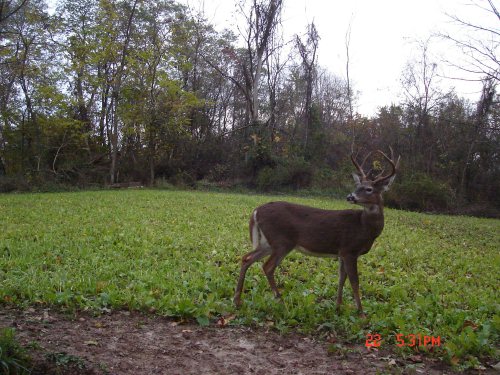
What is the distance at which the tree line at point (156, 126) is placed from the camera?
74.7 ft

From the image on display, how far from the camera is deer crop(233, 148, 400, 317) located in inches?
199

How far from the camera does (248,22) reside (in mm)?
26844

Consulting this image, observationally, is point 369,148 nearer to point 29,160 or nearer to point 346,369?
point 29,160

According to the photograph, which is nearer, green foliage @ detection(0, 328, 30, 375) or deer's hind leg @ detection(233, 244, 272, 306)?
green foliage @ detection(0, 328, 30, 375)

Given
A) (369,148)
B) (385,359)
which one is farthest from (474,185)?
(385,359)

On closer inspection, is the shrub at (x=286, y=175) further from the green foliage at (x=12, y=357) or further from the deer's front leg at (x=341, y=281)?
the green foliage at (x=12, y=357)

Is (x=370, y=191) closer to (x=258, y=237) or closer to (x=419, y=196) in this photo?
(x=258, y=237)

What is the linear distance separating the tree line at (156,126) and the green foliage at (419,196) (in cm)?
6

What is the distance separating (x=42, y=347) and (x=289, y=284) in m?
3.17

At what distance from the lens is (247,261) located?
5.16 meters

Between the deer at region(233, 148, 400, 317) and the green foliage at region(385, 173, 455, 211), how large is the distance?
51.1 feet
